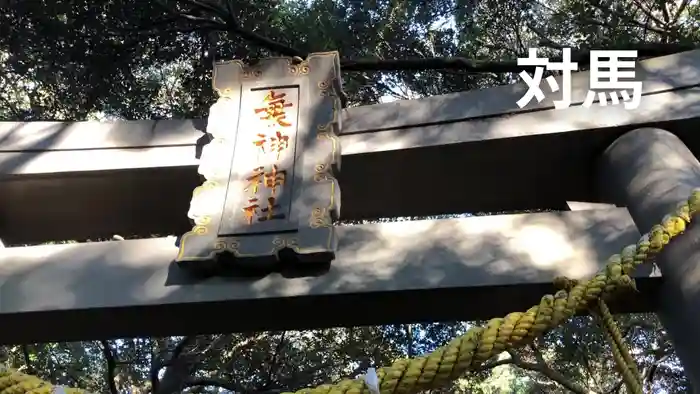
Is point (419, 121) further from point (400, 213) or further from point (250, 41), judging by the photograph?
point (250, 41)

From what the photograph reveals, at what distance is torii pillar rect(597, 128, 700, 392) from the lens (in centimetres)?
178

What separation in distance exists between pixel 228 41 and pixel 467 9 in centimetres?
142

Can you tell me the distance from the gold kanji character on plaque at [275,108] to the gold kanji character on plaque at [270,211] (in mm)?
356

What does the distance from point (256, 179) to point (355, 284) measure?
1.70ft

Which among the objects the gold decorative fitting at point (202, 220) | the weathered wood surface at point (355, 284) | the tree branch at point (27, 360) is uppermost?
the tree branch at point (27, 360)

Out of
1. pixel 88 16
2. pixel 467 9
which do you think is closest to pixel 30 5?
pixel 88 16

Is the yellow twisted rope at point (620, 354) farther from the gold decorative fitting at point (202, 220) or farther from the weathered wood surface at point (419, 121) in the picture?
the gold decorative fitting at point (202, 220)

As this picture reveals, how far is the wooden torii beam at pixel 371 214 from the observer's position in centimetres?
202

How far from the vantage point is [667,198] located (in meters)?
2.06

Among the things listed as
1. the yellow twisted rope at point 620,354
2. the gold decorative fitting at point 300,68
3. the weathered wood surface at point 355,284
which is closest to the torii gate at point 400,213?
the weathered wood surface at point 355,284

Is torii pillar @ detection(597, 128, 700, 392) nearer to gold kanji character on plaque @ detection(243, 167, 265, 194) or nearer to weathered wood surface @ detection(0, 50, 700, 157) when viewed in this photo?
weathered wood surface @ detection(0, 50, 700, 157)

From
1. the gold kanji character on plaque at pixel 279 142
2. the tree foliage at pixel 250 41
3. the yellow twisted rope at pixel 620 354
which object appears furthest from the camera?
the tree foliage at pixel 250 41

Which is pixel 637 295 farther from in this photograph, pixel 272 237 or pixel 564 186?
pixel 272 237

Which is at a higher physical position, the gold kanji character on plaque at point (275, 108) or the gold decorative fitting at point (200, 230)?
the gold kanji character on plaque at point (275, 108)
